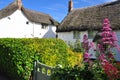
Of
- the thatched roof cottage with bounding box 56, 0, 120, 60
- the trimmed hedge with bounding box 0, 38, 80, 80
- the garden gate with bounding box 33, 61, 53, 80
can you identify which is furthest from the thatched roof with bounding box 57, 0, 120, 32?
the garden gate with bounding box 33, 61, 53, 80

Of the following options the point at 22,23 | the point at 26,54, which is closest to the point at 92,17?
the point at 22,23

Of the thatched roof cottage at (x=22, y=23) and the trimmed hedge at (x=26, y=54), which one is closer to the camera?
the trimmed hedge at (x=26, y=54)

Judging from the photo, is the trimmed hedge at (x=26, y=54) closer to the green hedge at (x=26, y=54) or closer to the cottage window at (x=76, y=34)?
the green hedge at (x=26, y=54)

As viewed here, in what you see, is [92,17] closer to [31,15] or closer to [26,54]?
[31,15]

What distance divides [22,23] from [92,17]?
15.2 m

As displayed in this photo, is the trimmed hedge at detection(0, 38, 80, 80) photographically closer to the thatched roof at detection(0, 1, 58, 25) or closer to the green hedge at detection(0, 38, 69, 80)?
the green hedge at detection(0, 38, 69, 80)

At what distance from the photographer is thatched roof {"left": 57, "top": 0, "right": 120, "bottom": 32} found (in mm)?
29781

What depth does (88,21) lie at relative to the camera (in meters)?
32.3

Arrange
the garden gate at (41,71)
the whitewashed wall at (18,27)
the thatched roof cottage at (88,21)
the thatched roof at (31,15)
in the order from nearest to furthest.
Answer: the garden gate at (41,71)
the thatched roof cottage at (88,21)
the whitewashed wall at (18,27)
the thatched roof at (31,15)

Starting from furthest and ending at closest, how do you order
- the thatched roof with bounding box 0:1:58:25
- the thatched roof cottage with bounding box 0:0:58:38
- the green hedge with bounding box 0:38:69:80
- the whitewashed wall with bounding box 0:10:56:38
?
the thatched roof with bounding box 0:1:58:25 < the thatched roof cottage with bounding box 0:0:58:38 < the whitewashed wall with bounding box 0:10:56:38 < the green hedge with bounding box 0:38:69:80

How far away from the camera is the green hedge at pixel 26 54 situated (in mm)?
10664

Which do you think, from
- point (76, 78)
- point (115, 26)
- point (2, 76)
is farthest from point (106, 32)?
point (115, 26)

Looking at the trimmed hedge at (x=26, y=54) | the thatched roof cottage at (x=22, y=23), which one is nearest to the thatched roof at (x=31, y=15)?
the thatched roof cottage at (x=22, y=23)

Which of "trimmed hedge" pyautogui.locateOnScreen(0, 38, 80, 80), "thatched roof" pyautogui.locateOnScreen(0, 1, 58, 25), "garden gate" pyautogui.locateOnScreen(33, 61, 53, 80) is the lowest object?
"garden gate" pyautogui.locateOnScreen(33, 61, 53, 80)
